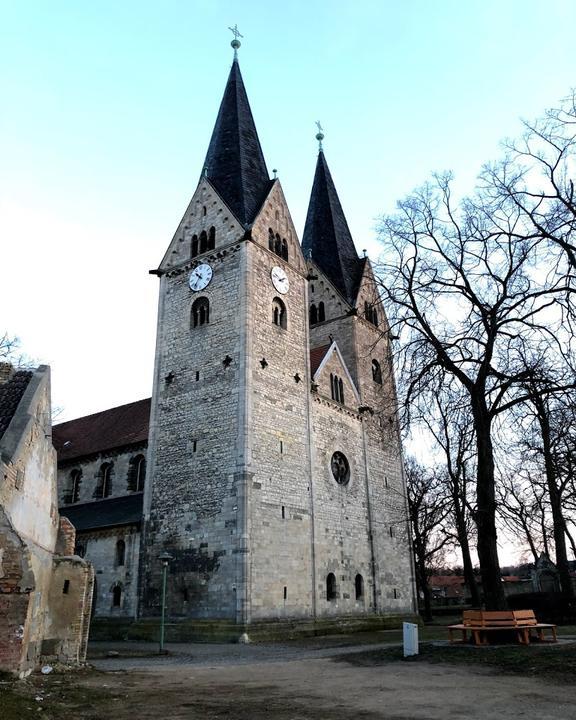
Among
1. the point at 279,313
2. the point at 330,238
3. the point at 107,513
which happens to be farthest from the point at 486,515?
the point at 330,238

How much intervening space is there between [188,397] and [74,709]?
18.4 m

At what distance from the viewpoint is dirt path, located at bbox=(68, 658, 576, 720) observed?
24.2 ft

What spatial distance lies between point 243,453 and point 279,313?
8.06 meters

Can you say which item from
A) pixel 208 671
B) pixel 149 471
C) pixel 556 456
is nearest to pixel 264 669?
pixel 208 671

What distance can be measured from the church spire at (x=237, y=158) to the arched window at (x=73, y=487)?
648 inches

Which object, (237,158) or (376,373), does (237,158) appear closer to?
(237,158)

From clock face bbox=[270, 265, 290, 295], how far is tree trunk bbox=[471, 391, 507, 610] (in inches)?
558

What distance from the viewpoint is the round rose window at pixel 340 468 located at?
92.9 feet

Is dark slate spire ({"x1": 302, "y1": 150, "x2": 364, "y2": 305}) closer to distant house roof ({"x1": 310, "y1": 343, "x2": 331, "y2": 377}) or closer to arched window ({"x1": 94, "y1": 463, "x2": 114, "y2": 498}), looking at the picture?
distant house roof ({"x1": 310, "y1": 343, "x2": 331, "y2": 377})

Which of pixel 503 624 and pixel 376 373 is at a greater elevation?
pixel 376 373

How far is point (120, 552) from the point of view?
2562cm

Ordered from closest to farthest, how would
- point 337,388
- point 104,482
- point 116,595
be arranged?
point 116,595, point 337,388, point 104,482

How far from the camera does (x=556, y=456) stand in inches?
790

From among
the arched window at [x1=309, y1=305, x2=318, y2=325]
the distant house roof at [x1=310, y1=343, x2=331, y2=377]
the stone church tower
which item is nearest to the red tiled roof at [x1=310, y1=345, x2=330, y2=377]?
the distant house roof at [x1=310, y1=343, x2=331, y2=377]
